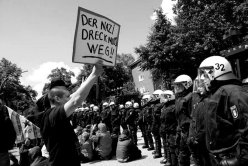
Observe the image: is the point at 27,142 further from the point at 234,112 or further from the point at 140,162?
the point at 234,112

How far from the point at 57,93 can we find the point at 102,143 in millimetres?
7017

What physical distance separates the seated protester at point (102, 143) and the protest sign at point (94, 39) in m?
6.76

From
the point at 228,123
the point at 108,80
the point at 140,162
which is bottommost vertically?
the point at 140,162

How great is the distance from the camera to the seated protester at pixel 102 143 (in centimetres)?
970

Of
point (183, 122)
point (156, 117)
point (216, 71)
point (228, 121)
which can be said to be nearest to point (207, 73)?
point (216, 71)

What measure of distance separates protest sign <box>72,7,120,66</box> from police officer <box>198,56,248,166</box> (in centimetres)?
133

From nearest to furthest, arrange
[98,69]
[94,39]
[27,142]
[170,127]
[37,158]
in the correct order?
[98,69] < [94,39] < [37,158] < [170,127] < [27,142]

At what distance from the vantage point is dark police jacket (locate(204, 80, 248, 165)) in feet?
8.63

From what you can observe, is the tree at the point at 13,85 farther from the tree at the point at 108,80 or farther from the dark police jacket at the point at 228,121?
the dark police jacket at the point at 228,121

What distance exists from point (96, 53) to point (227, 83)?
5.17ft

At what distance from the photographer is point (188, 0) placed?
76.7ft

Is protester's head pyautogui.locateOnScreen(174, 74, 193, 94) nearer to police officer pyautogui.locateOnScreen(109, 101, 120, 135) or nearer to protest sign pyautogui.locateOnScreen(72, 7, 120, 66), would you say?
protest sign pyautogui.locateOnScreen(72, 7, 120, 66)

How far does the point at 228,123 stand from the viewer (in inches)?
110

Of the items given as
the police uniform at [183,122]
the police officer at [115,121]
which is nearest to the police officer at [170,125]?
the police uniform at [183,122]
